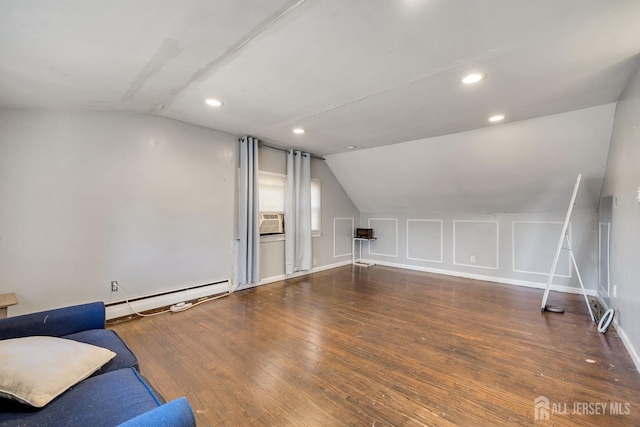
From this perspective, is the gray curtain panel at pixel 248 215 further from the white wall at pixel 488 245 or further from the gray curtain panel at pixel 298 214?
the white wall at pixel 488 245

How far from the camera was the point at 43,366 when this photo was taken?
3.85ft

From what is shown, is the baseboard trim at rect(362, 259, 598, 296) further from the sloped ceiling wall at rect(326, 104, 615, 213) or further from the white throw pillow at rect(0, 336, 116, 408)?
the white throw pillow at rect(0, 336, 116, 408)

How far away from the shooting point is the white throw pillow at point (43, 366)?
107 cm

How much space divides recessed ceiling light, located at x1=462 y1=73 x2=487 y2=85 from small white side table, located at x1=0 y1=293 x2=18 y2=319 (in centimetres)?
422

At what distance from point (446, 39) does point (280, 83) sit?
1.35 meters

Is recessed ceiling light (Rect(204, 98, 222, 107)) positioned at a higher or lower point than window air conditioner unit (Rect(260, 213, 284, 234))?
higher

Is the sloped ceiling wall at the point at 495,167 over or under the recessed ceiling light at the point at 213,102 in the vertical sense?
under

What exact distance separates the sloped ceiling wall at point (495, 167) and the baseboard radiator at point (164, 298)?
10.8 ft

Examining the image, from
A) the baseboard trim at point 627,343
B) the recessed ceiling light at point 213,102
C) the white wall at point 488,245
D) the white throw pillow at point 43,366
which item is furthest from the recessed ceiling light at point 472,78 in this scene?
the white throw pillow at point 43,366

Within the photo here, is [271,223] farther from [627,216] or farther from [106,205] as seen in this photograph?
[627,216]

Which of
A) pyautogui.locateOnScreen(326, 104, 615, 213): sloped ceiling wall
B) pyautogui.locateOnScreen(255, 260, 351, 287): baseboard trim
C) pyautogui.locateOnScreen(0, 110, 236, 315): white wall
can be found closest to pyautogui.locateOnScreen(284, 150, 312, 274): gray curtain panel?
pyautogui.locateOnScreen(255, 260, 351, 287): baseboard trim

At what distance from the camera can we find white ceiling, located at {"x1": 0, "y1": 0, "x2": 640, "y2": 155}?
4.92ft

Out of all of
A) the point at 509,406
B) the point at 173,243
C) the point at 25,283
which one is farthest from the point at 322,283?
the point at 25,283

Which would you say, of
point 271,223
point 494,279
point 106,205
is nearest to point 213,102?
point 106,205
